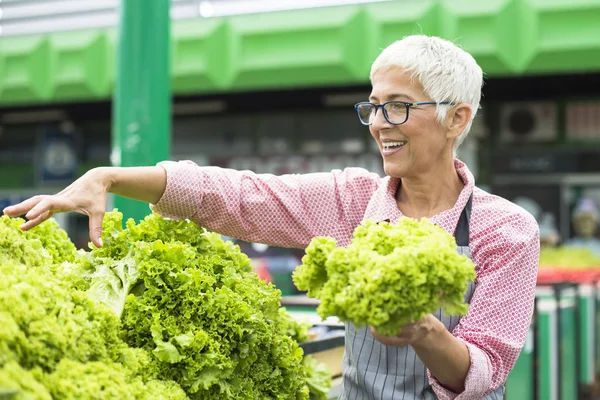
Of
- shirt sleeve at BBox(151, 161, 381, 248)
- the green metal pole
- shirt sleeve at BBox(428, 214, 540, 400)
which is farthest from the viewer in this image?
the green metal pole

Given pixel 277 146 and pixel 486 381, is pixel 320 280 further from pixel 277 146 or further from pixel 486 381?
pixel 277 146

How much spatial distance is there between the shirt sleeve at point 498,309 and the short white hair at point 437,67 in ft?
1.28

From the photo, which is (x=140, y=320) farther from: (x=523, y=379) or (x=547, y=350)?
(x=547, y=350)

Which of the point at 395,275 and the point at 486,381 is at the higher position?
the point at 395,275

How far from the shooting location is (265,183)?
2441mm

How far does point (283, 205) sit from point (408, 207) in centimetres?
41

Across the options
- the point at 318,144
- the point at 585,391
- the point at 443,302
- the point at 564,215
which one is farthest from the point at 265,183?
the point at 318,144

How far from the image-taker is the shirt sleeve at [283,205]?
7.84 feet

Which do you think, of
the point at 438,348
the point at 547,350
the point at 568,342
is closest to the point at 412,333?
the point at 438,348

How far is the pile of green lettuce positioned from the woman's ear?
78cm

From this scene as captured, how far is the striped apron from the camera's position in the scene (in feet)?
6.85

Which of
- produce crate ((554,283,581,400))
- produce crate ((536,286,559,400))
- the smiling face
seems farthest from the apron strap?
produce crate ((554,283,581,400))

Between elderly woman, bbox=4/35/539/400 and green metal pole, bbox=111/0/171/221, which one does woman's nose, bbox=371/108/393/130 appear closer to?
elderly woman, bbox=4/35/539/400

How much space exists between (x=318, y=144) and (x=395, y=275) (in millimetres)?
10879
